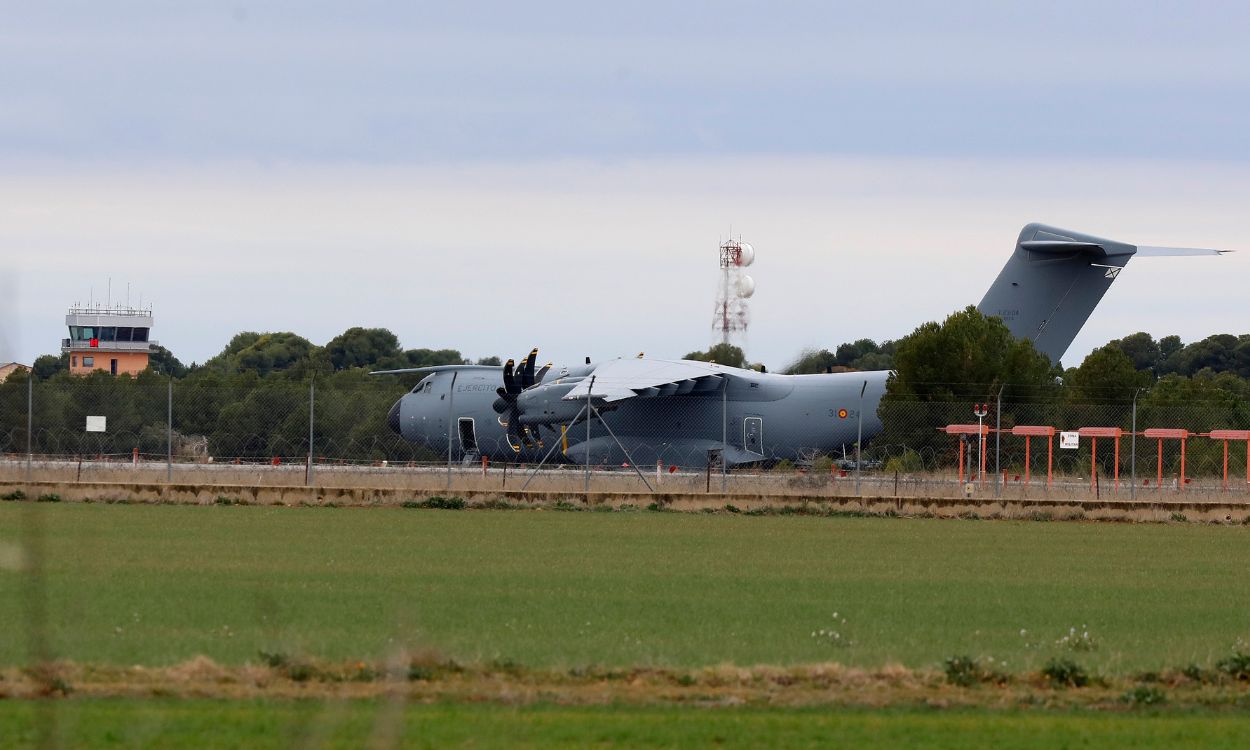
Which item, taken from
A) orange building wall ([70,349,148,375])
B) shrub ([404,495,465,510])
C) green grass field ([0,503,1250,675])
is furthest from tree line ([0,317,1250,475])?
orange building wall ([70,349,148,375])

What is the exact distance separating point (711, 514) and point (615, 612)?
582 inches

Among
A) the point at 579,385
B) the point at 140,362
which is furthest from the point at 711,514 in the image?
the point at 140,362

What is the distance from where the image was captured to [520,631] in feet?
39.7

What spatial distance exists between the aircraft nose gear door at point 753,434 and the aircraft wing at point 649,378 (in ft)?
4.19

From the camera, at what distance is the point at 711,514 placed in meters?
28.1

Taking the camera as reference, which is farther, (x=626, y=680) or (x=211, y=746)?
(x=626, y=680)

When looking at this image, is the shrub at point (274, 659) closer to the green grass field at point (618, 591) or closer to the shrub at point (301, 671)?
the shrub at point (301, 671)

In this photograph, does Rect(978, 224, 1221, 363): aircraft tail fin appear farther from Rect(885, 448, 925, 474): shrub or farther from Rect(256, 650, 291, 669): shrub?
Rect(256, 650, 291, 669): shrub

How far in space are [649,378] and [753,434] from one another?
4.03m

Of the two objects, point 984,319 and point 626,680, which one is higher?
point 984,319

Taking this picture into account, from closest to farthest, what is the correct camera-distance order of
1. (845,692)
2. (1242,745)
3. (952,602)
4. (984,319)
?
1. (1242,745)
2. (845,692)
3. (952,602)
4. (984,319)

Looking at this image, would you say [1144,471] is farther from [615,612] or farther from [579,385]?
[615,612]

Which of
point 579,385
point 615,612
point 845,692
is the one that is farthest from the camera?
point 579,385

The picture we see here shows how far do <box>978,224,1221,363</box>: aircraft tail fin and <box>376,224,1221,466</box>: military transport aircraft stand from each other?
0.03 meters
